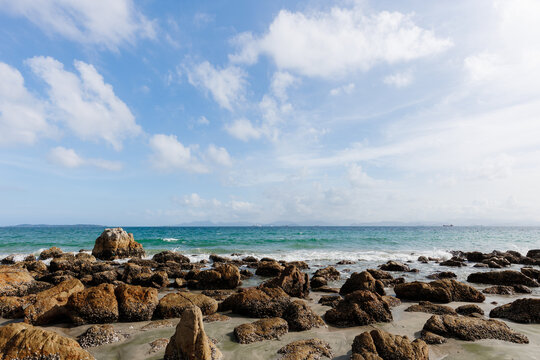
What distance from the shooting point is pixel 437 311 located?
925 cm

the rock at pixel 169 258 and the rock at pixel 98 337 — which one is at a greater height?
the rock at pixel 98 337

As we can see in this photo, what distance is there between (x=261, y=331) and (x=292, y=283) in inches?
179

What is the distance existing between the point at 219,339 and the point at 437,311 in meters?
6.97

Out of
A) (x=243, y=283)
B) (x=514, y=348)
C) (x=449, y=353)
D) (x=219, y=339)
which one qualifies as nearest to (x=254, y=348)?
(x=219, y=339)

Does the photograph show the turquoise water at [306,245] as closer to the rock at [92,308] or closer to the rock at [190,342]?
the rock at [92,308]

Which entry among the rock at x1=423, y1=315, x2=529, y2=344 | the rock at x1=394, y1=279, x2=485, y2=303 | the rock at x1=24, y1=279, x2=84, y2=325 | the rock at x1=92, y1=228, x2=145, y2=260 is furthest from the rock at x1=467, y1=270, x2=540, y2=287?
the rock at x1=92, y1=228, x2=145, y2=260

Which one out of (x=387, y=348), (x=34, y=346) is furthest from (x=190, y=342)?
(x=387, y=348)

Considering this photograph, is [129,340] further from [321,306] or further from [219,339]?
[321,306]

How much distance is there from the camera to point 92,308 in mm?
7879

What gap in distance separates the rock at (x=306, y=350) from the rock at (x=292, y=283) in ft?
15.5

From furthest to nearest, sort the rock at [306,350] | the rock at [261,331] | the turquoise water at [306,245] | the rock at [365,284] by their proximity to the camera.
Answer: the turquoise water at [306,245]
the rock at [365,284]
the rock at [261,331]
the rock at [306,350]

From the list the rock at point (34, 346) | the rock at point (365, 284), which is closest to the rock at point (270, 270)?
the rock at point (365, 284)

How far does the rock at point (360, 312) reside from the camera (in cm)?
804

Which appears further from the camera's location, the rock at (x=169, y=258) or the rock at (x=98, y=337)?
the rock at (x=169, y=258)
